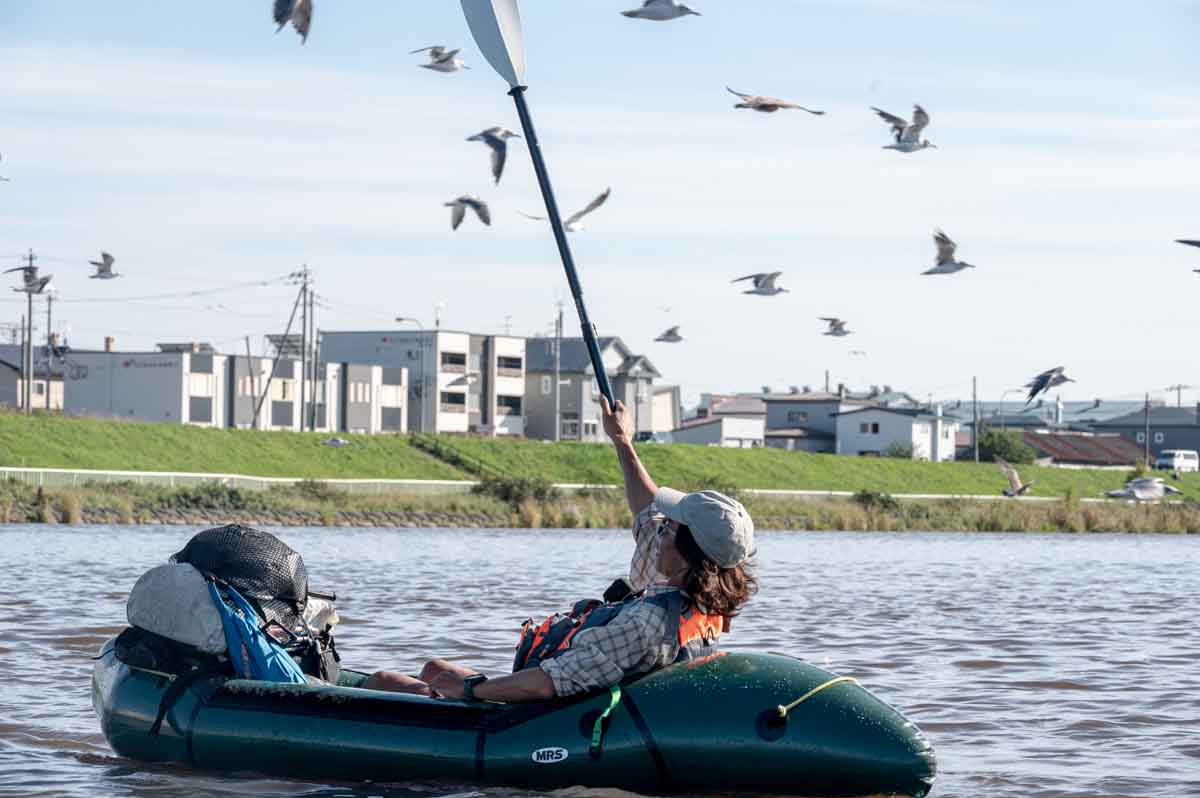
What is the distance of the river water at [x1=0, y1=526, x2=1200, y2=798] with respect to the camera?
346 inches

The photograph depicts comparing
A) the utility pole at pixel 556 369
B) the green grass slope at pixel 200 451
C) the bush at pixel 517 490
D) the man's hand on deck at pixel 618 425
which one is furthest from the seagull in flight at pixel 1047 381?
the utility pole at pixel 556 369

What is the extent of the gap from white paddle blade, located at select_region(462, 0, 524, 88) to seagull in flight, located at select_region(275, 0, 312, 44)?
4.34 m

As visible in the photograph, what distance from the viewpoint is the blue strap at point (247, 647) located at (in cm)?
836

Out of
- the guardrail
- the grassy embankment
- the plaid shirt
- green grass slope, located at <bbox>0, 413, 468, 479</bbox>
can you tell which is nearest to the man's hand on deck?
the plaid shirt

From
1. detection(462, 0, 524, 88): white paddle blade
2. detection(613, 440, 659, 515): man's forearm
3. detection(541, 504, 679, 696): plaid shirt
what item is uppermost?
detection(462, 0, 524, 88): white paddle blade

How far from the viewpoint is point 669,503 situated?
24.6ft

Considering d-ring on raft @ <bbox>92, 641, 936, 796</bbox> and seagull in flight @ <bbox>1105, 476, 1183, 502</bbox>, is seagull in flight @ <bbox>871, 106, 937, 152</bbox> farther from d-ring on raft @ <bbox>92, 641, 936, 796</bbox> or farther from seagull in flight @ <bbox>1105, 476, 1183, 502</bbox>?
seagull in flight @ <bbox>1105, 476, 1183, 502</bbox>

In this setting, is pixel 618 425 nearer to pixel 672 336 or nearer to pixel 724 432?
pixel 672 336

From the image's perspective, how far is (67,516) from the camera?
110ft

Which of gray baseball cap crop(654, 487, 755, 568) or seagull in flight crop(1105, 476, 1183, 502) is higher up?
gray baseball cap crop(654, 487, 755, 568)

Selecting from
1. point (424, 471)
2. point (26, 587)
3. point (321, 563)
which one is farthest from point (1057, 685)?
point (424, 471)

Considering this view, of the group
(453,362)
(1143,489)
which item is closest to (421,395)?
(453,362)

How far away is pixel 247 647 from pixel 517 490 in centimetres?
3558

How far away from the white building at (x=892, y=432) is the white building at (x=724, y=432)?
6158mm
